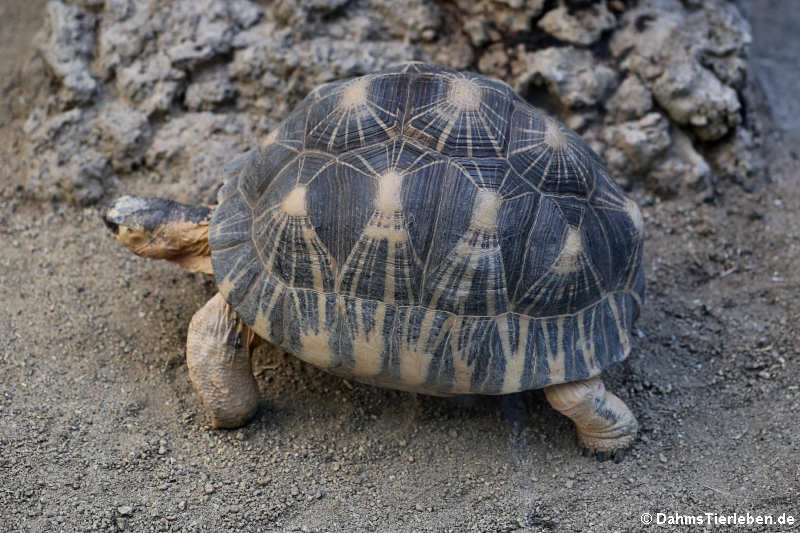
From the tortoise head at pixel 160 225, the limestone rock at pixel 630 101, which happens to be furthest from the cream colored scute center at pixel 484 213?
the limestone rock at pixel 630 101

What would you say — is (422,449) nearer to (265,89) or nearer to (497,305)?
(497,305)

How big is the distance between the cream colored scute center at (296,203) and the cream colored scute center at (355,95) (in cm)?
45

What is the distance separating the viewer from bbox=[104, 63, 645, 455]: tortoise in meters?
3.30

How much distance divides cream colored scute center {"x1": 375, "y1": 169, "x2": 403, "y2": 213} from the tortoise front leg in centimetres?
98

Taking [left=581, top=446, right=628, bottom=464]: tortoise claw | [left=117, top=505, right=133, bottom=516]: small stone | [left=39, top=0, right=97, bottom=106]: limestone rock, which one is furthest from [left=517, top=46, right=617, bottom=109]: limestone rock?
[left=117, top=505, right=133, bottom=516]: small stone

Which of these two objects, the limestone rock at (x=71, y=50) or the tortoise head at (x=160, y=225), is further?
the limestone rock at (x=71, y=50)

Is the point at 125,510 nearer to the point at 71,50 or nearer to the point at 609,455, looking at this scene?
the point at 609,455

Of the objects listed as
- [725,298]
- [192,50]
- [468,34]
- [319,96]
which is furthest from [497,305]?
[192,50]

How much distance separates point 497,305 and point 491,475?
0.84 metres

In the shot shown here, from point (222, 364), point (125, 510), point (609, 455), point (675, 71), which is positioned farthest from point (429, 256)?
point (675, 71)

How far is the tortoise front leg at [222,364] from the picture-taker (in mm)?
3609

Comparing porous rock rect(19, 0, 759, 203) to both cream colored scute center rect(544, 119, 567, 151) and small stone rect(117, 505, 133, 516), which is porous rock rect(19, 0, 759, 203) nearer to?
cream colored scute center rect(544, 119, 567, 151)

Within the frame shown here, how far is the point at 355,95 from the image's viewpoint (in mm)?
3539

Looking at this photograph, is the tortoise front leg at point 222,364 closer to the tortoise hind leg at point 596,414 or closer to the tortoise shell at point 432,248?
the tortoise shell at point 432,248
